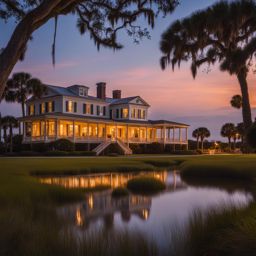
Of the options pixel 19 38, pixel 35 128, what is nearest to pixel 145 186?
pixel 19 38

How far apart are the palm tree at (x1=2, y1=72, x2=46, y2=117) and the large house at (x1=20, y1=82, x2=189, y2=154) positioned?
1.77 metres

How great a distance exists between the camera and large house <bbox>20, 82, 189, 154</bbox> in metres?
42.9

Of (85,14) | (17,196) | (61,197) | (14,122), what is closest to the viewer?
(17,196)

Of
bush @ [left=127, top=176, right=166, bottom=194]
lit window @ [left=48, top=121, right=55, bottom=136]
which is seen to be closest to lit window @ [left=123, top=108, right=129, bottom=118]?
lit window @ [left=48, top=121, right=55, bottom=136]

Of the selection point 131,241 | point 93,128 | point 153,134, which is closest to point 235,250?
point 131,241

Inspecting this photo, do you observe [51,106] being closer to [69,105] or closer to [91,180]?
[69,105]

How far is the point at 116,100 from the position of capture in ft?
178

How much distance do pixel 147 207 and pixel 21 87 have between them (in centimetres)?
3790

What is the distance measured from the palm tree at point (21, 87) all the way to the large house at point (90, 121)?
1.77 meters

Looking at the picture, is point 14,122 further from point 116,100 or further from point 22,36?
point 22,36

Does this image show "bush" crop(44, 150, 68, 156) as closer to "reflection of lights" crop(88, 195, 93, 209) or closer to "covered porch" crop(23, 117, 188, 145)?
"covered porch" crop(23, 117, 188, 145)

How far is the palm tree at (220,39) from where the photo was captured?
1645 centimetres

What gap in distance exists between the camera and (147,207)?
40.4ft

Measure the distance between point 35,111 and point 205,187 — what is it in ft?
116
